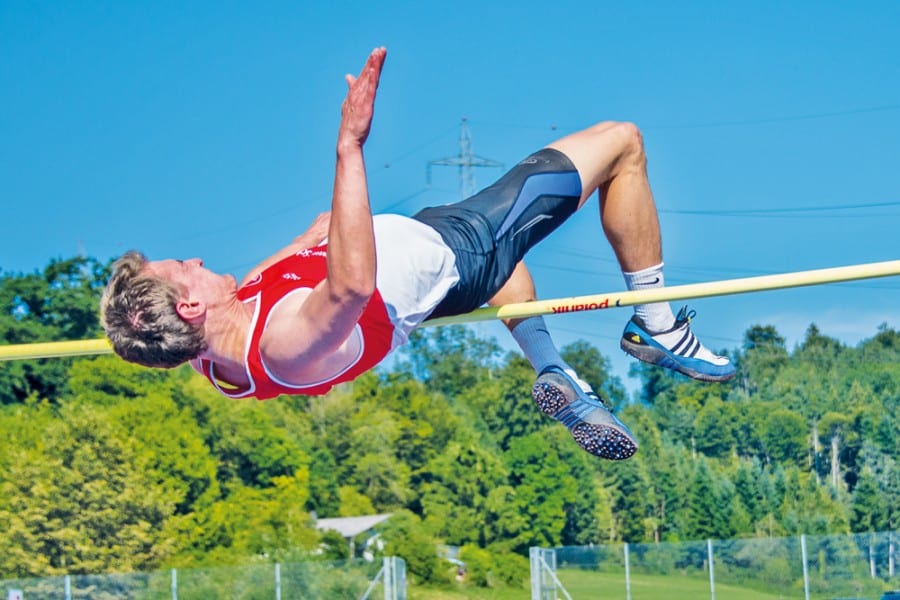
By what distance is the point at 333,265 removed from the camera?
2.96 meters

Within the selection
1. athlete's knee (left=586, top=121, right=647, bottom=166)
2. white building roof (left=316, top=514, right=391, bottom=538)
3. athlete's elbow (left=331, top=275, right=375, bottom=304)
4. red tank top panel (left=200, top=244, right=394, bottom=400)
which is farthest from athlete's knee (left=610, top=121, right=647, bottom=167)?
white building roof (left=316, top=514, right=391, bottom=538)

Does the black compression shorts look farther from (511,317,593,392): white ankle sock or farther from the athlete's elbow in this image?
the athlete's elbow

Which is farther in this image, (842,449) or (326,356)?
(842,449)

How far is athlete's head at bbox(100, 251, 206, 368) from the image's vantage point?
339 cm

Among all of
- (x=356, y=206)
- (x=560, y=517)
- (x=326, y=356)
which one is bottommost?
(x=560, y=517)

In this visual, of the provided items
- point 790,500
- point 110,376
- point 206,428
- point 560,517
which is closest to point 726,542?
point 790,500

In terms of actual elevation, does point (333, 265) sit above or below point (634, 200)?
below

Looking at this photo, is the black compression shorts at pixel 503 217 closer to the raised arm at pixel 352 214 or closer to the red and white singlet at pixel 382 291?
the red and white singlet at pixel 382 291

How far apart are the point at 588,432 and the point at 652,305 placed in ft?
1.68

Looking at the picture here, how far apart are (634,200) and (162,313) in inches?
58.1

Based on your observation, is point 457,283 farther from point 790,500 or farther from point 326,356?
point 790,500

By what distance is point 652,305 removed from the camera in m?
4.26

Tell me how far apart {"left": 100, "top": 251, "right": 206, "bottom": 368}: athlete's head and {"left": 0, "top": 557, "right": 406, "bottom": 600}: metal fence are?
1231 centimetres

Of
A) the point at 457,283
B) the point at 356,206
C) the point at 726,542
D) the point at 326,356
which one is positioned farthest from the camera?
the point at 726,542
